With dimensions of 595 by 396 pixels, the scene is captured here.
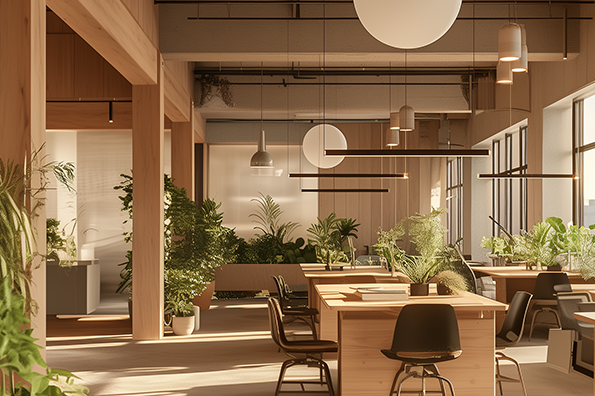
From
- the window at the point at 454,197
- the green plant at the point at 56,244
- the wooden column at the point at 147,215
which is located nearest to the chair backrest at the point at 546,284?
the wooden column at the point at 147,215

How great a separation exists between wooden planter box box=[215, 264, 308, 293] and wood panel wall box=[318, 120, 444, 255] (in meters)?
3.38

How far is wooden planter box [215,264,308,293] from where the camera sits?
39.1ft

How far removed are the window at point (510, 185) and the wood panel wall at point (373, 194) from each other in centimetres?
215

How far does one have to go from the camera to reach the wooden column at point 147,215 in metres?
7.54

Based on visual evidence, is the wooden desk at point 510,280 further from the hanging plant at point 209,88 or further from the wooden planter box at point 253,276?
the hanging plant at point 209,88

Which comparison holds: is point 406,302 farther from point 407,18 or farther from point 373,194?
point 373,194

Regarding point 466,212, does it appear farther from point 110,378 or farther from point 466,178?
point 110,378

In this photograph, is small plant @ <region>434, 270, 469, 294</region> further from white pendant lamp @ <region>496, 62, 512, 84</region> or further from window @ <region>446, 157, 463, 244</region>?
window @ <region>446, 157, 463, 244</region>

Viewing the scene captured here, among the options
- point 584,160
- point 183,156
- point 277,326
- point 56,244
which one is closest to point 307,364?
point 277,326

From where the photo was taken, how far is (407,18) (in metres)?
2.19

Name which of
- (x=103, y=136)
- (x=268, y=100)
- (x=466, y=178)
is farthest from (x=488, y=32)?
(x=103, y=136)

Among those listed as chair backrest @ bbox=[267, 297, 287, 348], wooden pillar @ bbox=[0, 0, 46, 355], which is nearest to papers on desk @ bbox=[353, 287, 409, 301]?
chair backrest @ bbox=[267, 297, 287, 348]

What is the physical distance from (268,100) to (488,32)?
492 centimetres

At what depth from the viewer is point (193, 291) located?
8484 mm
